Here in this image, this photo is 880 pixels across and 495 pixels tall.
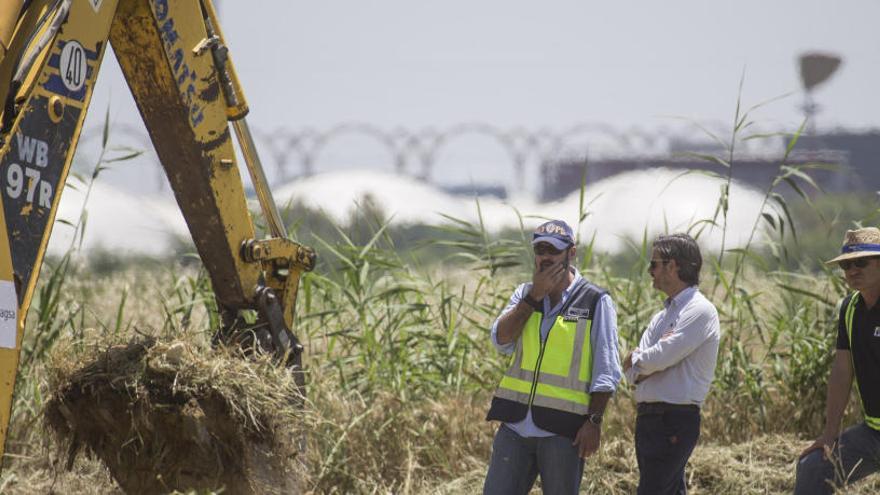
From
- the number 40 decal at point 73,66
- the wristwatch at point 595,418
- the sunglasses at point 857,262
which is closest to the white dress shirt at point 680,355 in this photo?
the wristwatch at point 595,418

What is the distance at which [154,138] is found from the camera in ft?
18.9

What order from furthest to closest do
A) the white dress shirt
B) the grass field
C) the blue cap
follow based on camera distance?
the grass field → the white dress shirt → the blue cap

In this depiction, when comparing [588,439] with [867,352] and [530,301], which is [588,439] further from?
[867,352]

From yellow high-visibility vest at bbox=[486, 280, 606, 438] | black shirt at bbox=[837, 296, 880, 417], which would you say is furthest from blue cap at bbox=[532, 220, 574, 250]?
black shirt at bbox=[837, 296, 880, 417]

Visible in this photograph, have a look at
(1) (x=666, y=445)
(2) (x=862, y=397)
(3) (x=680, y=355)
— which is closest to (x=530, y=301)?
(3) (x=680, y=355)

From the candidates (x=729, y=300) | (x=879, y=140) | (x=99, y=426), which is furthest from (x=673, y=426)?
(x=879, y=140)

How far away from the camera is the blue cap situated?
217 inches

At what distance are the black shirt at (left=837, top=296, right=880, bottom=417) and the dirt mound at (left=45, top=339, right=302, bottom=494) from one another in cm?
268

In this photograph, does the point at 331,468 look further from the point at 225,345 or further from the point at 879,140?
the point at 879,140

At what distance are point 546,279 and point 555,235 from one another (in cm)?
21

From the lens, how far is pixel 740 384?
7988 mm

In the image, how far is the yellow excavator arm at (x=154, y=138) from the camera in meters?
4.45

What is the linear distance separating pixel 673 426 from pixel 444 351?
2.80 m

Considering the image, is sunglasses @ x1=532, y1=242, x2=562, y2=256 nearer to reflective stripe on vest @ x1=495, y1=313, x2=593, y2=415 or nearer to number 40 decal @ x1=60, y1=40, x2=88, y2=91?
reflective stripe on vest @ x1=495, y1=313, x2=593, y2=415
